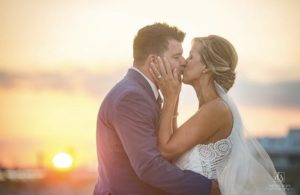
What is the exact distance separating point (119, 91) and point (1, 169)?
21.4 meters

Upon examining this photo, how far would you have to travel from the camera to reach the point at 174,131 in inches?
168

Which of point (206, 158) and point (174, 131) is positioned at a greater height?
point (174, 131)

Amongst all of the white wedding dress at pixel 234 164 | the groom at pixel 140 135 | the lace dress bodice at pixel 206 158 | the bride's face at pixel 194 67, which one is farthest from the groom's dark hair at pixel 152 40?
the lace dress bodice at pixel 206 158

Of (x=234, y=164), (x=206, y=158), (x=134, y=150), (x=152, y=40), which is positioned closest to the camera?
(x=134, y=150)

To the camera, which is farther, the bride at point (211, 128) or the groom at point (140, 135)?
the bride at point (211, 128)

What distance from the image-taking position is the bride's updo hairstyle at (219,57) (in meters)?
4.33

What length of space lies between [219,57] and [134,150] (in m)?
0.74

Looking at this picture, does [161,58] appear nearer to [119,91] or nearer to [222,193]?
[119,91]

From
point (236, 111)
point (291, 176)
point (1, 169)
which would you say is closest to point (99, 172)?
point (236, 111)

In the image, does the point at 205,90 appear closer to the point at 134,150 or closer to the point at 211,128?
the point at 211,128

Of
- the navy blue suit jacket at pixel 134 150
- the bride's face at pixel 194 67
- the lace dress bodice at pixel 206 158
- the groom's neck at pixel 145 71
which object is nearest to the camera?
the navy blue suit jacket at pixel 134 150

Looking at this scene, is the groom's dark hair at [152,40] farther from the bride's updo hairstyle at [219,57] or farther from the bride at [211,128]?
the bride's updo hairstyle at [219,57]

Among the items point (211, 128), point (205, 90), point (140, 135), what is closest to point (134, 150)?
point (140, 135)

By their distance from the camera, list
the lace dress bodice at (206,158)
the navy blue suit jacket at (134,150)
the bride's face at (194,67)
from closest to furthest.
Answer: the navy blue suit jacket at (134,150), the lace dress bodice at (206,158), the bride's face at (194,67)
